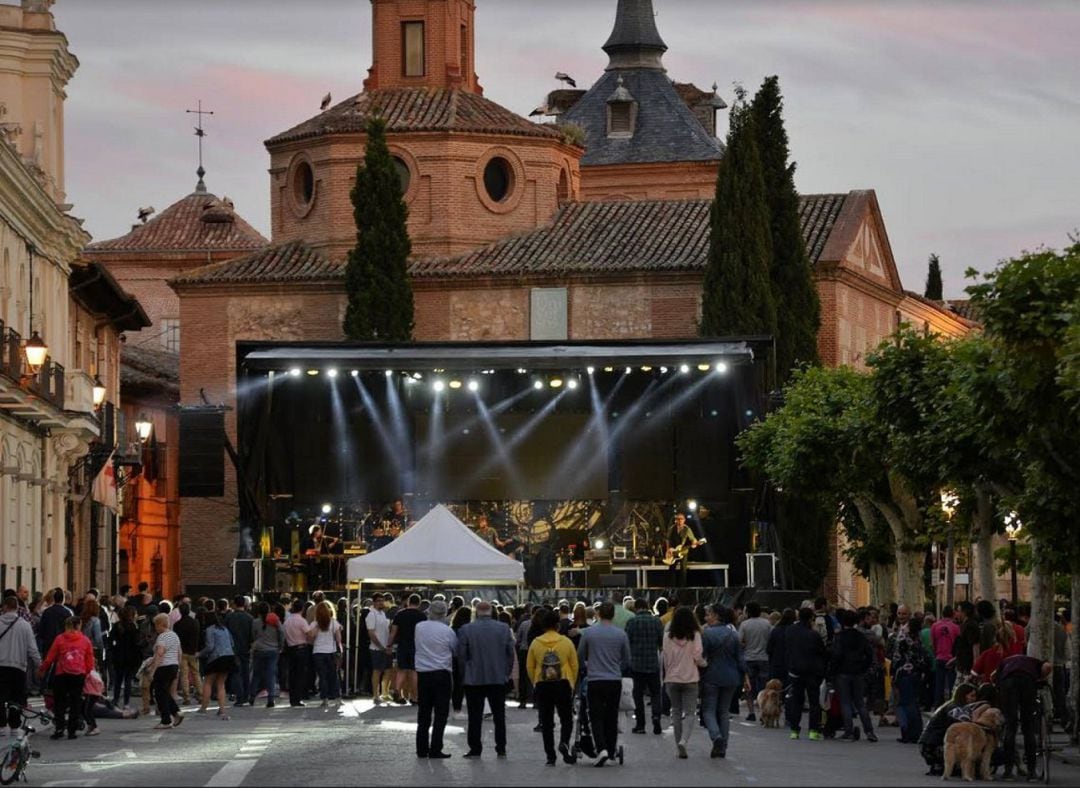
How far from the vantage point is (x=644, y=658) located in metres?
29.8

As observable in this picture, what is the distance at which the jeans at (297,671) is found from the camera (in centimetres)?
3678

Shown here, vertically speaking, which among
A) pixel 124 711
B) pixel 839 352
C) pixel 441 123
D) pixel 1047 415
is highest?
pixel 441 123

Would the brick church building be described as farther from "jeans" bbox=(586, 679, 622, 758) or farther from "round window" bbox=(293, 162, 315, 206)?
"jeans" bbox=(586, 679, 622, 758)

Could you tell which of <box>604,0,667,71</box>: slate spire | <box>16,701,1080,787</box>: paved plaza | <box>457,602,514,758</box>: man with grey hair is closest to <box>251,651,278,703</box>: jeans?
<box>16,701,1080,787</box>: paved plaza

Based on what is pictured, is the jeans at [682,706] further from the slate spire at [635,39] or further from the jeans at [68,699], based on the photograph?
the slate spire at [635,39]

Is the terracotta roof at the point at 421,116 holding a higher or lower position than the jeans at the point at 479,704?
higher

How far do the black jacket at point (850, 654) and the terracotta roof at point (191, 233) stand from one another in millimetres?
68002

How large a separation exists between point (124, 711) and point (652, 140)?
61.2 metres

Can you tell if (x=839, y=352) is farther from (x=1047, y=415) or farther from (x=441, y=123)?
(x=1047, y=415)

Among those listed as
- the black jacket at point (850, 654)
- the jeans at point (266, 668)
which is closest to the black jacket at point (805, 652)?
the black jacket at point (850, 654)

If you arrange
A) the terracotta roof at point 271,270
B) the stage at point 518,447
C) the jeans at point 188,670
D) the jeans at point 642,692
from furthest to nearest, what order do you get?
1. the terracotta roof at point 271,270
2. the stage at point 518,447
3. the jeans at point 188,670
4. the jeans at point 642,692

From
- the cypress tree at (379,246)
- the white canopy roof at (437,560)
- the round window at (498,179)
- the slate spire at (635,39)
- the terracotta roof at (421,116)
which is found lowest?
the white canopy roof at (437,560)

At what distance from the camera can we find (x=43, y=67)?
5006 cm

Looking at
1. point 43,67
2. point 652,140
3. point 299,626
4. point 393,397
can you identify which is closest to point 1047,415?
point 299,626
